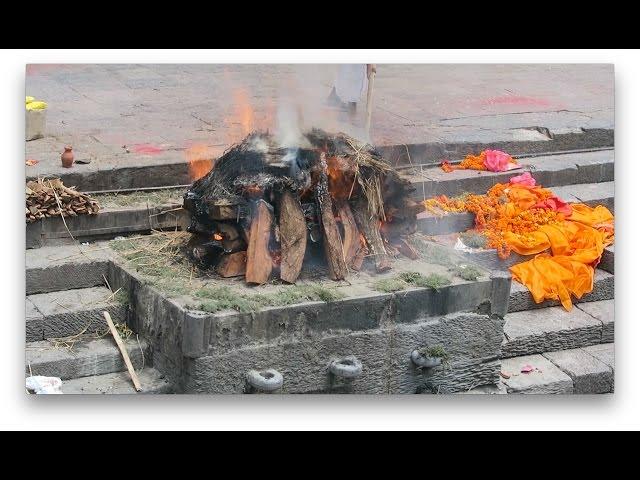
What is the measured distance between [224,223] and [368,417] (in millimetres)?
1399

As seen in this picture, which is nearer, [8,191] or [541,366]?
[8,191]

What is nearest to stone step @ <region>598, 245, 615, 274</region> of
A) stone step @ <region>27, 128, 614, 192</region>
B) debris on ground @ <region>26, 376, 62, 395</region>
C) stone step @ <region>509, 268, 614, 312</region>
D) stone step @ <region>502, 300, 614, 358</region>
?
stone step @ <region>509, 268, 614, 312</region>

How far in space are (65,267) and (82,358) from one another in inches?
22.2

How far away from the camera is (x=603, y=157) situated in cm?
1001

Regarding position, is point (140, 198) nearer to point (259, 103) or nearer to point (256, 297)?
point (259, 103)

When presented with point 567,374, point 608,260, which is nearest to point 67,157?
point 567,374

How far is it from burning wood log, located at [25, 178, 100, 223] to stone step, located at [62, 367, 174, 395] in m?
0.99

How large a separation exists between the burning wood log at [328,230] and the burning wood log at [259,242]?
12.8 inches

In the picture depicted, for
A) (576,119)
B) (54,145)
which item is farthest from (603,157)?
(54,145)

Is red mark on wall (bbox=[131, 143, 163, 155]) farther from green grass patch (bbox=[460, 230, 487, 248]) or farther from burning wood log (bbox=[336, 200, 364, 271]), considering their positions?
green grass patch (bbox=[460, 230, 487, 248])

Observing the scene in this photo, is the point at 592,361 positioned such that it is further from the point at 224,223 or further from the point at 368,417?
the point at 224,223

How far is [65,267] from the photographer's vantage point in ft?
30.5

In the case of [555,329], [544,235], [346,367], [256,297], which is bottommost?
[346,367]

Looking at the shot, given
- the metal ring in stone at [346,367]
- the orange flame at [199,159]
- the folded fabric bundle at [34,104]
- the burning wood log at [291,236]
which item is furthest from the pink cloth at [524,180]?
the folded fabric bundle at [34,104]
